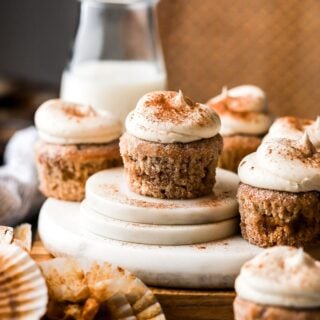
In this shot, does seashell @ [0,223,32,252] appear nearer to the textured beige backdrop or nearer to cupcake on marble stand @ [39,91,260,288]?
cupcake on marble stand @ [39,91,260,288]

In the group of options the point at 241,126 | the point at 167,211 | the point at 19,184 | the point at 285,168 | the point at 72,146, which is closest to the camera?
the point at 285,168

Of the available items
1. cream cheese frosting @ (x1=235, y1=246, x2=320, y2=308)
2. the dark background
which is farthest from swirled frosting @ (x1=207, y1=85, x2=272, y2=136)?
the dark background

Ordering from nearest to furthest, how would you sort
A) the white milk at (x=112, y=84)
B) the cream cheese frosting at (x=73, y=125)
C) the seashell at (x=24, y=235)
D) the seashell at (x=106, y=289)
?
the seashell at (x=106, y=289)
the seashell at (x=24, y=235)
the cream cheese frosting at (x=73, y=125)
the white milk at (x=112, y=84)

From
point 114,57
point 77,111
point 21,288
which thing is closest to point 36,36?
point 114,57

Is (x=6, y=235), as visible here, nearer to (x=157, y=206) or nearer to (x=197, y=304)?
(x=157, y=206)

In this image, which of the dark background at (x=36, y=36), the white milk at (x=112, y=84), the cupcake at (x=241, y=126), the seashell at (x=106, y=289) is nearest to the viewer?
the seashell at (x=106, y=289)

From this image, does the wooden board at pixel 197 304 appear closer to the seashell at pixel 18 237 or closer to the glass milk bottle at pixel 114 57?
the seashell at pixel 18 237

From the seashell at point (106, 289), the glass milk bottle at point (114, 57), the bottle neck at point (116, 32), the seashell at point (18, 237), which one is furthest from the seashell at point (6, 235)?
the bottle neck at point (116, 32)
